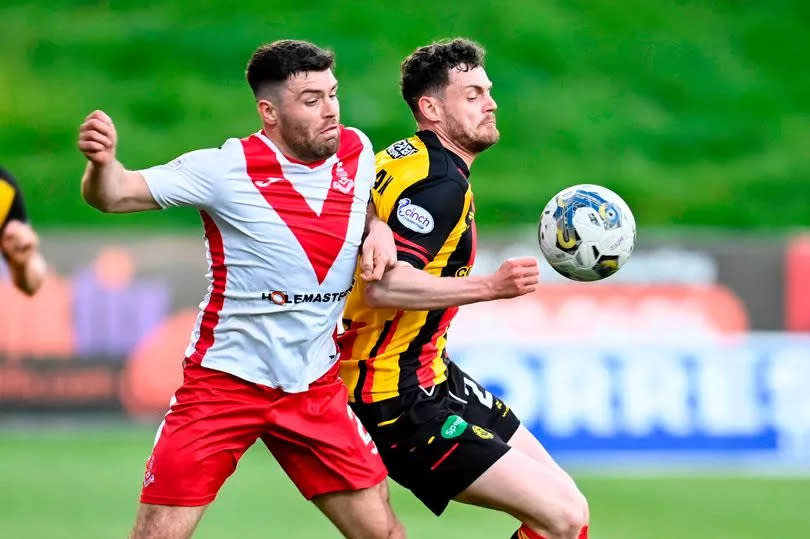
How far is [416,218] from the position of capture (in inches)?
237

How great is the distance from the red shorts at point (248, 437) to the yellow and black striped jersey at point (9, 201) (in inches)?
37.0

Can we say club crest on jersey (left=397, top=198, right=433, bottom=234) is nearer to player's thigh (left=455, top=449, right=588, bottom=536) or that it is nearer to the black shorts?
the black shorts

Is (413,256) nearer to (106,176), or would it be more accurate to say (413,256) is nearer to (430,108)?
(430,108)

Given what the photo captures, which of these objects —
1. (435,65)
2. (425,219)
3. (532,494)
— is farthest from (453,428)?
(435,65)

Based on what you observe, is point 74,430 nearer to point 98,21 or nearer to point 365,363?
point 365,363

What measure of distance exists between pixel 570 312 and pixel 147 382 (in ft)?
12.7

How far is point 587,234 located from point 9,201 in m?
2.39

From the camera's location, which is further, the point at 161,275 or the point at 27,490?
the point at 161,275

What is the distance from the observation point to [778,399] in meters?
12.3

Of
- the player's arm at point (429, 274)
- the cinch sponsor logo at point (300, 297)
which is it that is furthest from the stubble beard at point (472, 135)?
the cinch sponsor logo at point (300, 297)

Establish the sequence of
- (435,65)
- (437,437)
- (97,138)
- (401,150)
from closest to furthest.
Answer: (97,138), (437,437), (401,150), (435,65)

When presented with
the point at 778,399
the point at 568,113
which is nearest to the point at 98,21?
the point at 568,113

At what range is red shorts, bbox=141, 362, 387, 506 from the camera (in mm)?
5867

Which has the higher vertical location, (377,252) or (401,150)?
(401,150)
